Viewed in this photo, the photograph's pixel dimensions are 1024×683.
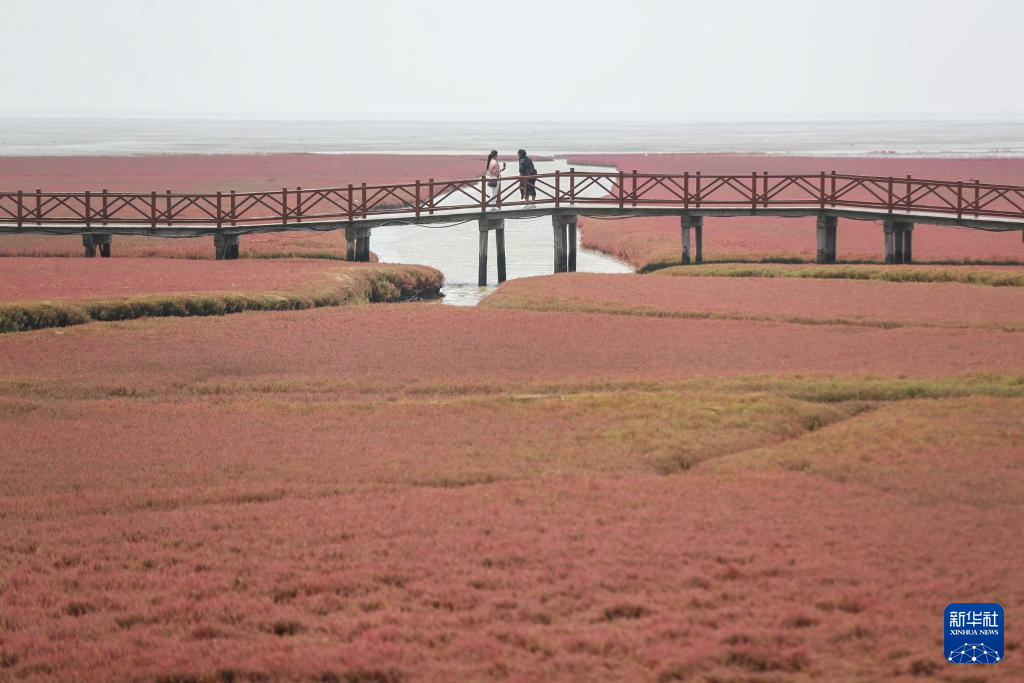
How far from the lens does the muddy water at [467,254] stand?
149 feet

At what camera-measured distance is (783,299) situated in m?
35.5

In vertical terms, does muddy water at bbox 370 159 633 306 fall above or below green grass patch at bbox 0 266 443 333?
below

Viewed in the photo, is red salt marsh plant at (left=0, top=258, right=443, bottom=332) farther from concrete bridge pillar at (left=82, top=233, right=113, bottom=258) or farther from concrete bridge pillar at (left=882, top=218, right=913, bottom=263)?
concrete bridge pillar at (left=882, top=218, right=913, bottom=263)

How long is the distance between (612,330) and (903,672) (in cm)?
1962

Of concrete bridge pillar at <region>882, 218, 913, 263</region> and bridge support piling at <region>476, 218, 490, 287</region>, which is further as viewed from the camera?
bridge support piling at <region>476, 218, 490, 287</region>

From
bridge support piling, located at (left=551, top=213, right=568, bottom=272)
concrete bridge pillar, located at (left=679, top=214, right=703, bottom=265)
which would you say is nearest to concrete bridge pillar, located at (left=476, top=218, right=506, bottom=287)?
bridge support piling, located at (left=551, top=213, right=568, bottom=272)

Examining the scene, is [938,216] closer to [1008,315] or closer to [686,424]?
[1008,315]

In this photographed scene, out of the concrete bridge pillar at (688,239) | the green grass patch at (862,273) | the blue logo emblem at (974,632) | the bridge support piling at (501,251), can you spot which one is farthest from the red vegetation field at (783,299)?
the blue logo emblem at (974,632)

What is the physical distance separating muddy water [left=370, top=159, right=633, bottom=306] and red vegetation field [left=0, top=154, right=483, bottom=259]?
10.9 feet

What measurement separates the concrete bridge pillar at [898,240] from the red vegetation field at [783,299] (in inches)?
193

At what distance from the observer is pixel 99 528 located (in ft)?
51.7

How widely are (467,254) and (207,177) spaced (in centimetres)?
4255

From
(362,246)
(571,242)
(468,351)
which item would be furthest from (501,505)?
(571,242)

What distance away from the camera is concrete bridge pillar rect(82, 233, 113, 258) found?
45500 millimetres
